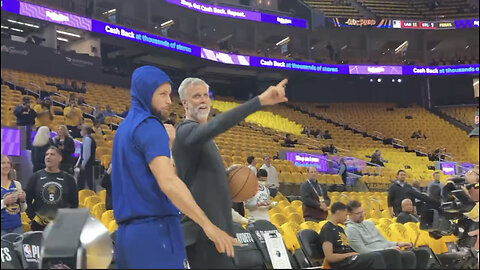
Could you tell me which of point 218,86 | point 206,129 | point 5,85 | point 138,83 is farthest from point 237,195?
point 218,86

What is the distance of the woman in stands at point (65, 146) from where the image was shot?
5.20m

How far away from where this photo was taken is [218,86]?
22.1 meters

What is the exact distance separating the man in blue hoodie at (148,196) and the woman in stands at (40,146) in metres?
1.25

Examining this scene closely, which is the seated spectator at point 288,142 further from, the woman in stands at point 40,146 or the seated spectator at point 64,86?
the woman in stands at point 40,146

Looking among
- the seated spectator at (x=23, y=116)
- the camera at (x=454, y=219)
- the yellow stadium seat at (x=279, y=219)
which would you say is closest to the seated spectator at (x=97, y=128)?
the yellow stadium seat at (x=279, y=219)

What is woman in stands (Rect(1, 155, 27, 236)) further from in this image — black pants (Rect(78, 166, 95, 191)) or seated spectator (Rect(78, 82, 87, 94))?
seated spectator (Rect(78, 82, 87, 94))

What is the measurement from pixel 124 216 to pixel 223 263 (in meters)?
0.58

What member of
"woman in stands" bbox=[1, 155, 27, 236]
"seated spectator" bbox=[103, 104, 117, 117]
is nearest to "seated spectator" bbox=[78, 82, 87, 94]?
"seated spectator" bbox=[103, 104, 117, 117]

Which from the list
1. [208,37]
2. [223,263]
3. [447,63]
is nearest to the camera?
[223,263]

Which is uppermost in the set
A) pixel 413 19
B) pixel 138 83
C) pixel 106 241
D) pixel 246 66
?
pixel 413 19

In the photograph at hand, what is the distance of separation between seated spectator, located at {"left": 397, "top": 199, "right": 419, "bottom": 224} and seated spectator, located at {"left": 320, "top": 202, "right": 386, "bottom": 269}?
175 cm

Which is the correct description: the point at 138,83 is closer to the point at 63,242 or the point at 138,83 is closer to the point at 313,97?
the point at 63,242

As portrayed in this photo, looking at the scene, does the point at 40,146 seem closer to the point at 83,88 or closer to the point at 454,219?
the point at 454,219

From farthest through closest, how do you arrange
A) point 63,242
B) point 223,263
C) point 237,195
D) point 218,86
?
point 218,86
point 237,195
point 223,263
point 63,242
